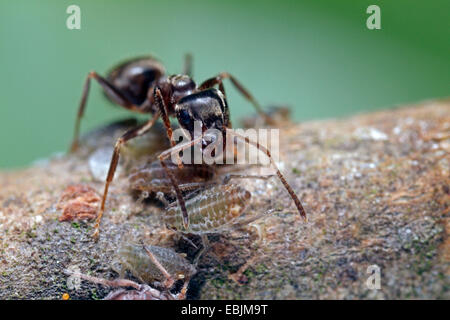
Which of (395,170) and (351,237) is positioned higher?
(395,170)

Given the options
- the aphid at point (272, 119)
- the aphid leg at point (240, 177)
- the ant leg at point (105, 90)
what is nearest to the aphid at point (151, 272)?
the aphid leg at point (240, 177)

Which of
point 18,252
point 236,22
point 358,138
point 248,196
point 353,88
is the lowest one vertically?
point 18,252

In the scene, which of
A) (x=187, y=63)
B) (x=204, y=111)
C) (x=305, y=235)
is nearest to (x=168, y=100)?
(x=204, y=111)

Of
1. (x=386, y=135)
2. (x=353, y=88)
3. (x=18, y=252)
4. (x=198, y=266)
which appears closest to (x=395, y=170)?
(x=386, y=135)

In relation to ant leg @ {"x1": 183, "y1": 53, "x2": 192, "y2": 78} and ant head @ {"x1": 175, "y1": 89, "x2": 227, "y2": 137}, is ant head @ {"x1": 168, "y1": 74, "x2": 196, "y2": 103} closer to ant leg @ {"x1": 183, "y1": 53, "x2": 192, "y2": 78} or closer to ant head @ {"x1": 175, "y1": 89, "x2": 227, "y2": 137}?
ant head @ {"x1": 175, "y1": 89, "x2": 227, "y2": 137}

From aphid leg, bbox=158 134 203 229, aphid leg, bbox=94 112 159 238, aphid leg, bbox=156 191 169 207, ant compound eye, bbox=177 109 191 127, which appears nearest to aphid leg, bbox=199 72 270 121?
aphid leg, bbox=94 112 159 238
